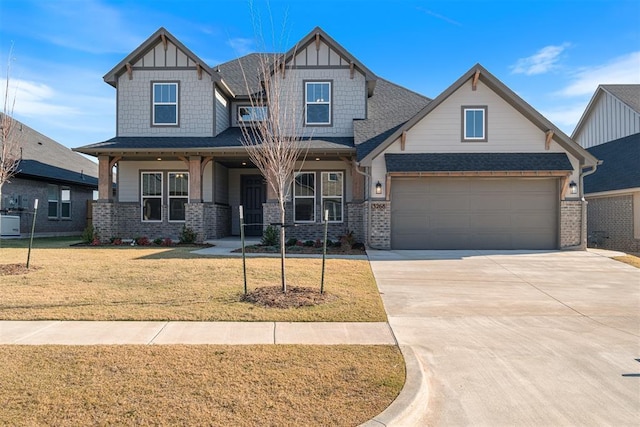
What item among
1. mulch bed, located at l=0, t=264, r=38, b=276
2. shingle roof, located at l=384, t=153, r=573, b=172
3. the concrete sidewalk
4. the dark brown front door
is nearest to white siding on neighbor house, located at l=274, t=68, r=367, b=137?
shingle roof, located at l=384, t=153, r=573, b=172

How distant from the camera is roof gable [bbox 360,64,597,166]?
14281 millimetres

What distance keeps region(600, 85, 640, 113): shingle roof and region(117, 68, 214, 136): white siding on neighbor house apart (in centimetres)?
2056

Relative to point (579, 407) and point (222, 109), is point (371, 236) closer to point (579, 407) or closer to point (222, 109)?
point (222, 109)

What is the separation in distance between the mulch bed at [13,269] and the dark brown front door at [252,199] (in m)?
10.7

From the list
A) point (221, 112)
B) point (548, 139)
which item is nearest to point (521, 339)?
point (548, 139)

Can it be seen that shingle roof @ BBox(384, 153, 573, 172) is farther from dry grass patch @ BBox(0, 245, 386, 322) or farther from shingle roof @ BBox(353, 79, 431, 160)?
dry grass patch @ BBox(0, 245, 386, 322)

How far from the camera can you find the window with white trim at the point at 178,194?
18.2 m

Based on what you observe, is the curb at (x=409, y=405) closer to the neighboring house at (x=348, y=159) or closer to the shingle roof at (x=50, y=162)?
the neighboring house at (x=348, y=159)

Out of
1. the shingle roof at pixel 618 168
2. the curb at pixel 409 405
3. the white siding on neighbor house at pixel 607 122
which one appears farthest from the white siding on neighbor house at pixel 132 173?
the white siding on neighbor house at pixel 607 122

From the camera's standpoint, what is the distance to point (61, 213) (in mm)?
22250

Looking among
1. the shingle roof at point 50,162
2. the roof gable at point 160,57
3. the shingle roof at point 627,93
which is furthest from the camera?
the shingle roof at point 627,93

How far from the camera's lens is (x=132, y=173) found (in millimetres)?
18266

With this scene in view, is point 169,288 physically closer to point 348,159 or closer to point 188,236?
point 188,236

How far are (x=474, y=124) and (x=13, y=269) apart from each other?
1420 cm
